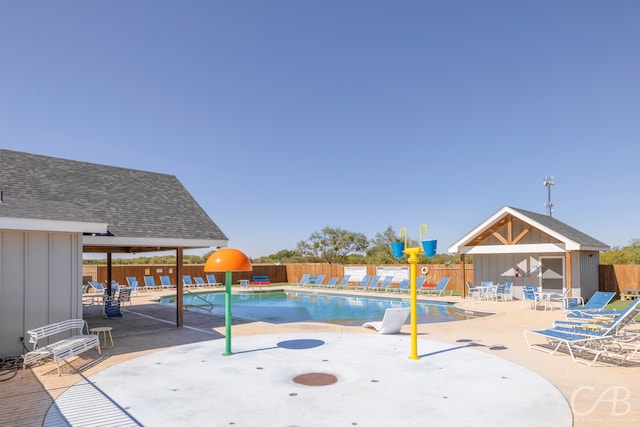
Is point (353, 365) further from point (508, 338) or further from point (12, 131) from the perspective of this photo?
point (12, 131)

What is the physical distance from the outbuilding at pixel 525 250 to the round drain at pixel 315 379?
571 inches

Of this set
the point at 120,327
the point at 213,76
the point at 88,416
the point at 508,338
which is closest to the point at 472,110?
the point at 213,76

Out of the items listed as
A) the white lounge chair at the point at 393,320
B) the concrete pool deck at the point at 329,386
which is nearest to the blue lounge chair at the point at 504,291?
the concrete pool deck at the point at 329,386

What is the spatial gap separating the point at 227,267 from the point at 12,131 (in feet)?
44.6

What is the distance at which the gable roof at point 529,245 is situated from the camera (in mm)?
17078

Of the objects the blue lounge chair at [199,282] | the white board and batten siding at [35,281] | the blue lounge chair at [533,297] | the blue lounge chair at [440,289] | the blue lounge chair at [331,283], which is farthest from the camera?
the blue lounge chair at [199,282]

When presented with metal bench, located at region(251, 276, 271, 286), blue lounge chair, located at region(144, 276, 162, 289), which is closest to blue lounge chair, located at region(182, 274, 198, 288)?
blue lounge chair, located at region(144, 276, 162, 289)

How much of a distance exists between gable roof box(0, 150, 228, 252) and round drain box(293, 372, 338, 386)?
5.99 meters

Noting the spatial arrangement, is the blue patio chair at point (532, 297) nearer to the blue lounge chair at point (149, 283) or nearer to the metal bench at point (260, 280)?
the metal bench at point (260, 280)

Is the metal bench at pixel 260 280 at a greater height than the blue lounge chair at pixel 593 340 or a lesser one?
A: lesser

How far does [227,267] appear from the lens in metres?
7.95

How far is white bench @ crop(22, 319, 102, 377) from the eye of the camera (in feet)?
23.4

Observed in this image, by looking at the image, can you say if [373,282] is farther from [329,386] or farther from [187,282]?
[329,386]

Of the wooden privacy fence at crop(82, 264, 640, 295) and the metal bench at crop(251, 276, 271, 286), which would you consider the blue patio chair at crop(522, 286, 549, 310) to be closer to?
the wooden privacy fence at crop(82, 264, 640, 295)
